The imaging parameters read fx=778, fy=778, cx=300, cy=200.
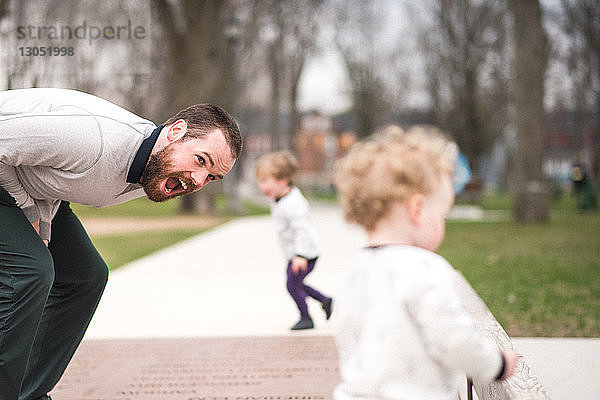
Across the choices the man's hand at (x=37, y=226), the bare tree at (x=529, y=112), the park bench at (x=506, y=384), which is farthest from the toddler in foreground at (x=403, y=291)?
the bare tree at (x=529, y=112)

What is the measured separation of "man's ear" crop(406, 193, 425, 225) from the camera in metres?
2.36

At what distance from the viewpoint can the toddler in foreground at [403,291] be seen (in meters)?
2.23

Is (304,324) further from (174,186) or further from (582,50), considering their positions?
(582,50)

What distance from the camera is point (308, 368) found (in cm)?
478

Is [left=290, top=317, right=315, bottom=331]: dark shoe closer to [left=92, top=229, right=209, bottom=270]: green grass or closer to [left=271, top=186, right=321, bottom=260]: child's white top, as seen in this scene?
[left=271, top=186, right=321, bottom=260]: child's white top

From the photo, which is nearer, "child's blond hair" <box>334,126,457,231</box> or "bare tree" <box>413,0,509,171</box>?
"child's blond hair" <box>334,126,457,231</box>

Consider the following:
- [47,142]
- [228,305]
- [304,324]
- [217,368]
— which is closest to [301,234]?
[304,324]

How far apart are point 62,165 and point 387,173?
140 centimetres

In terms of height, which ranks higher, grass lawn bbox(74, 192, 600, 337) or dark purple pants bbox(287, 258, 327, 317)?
dark purple pants bbox(287, 258, 327, 317)

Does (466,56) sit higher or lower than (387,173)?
lower

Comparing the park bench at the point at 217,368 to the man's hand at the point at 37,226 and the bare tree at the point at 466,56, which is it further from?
the bare tree at the point at 466,56

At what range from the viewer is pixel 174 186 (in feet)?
10.6

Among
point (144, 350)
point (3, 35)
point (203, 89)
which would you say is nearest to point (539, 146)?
point (203, 89)

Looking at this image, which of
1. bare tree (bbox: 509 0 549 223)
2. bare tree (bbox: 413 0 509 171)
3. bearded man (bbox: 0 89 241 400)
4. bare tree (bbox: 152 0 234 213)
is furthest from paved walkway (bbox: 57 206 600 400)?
bare tree (bbox: 413 0 509 171)
